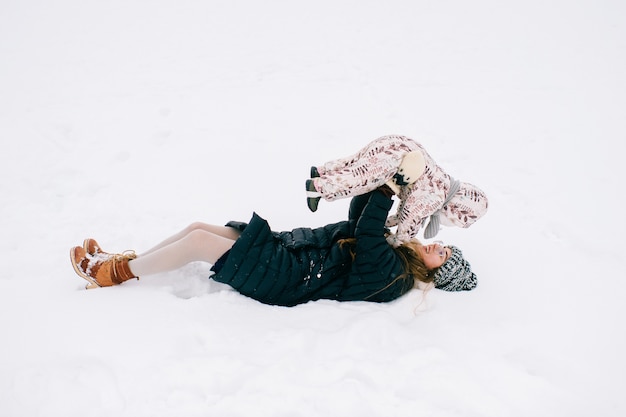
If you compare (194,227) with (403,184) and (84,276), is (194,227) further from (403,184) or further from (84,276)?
(403,184)

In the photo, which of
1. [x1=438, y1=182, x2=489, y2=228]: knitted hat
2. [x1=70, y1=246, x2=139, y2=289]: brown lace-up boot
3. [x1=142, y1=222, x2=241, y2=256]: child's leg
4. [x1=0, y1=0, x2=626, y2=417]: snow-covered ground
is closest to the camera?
[x1=0, y1=0, x2=626, y2=417]: snow-covered ground

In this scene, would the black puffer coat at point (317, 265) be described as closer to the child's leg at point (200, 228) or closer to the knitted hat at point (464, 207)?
the child's leg at point (200, 228)

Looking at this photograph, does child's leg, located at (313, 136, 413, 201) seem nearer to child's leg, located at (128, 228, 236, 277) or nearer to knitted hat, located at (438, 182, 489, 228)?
knitted hat, located at (438, 182, 489, 228)

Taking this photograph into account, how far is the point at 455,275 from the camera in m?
2.97

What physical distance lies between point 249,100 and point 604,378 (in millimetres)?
4083

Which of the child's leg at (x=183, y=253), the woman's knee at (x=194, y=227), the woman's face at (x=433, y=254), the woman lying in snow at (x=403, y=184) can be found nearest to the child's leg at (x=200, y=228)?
the woman's knee at (x=194, y=227)

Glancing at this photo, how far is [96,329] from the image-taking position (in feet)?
7.64

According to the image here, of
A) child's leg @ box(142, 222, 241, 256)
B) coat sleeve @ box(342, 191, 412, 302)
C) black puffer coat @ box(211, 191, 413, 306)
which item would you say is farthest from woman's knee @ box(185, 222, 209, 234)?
coat sleeve @ box(342, 191, 412, 302)

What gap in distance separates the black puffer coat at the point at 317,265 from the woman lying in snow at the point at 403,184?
14 centimetres

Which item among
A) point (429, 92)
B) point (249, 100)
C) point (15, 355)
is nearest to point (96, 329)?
point (15, 355)

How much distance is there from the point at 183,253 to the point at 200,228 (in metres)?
0.30

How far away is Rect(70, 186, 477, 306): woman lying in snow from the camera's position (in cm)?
265

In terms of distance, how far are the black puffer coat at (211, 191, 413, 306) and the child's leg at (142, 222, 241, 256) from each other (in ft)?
0.78

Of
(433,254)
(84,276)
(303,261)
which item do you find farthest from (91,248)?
(433,254)
